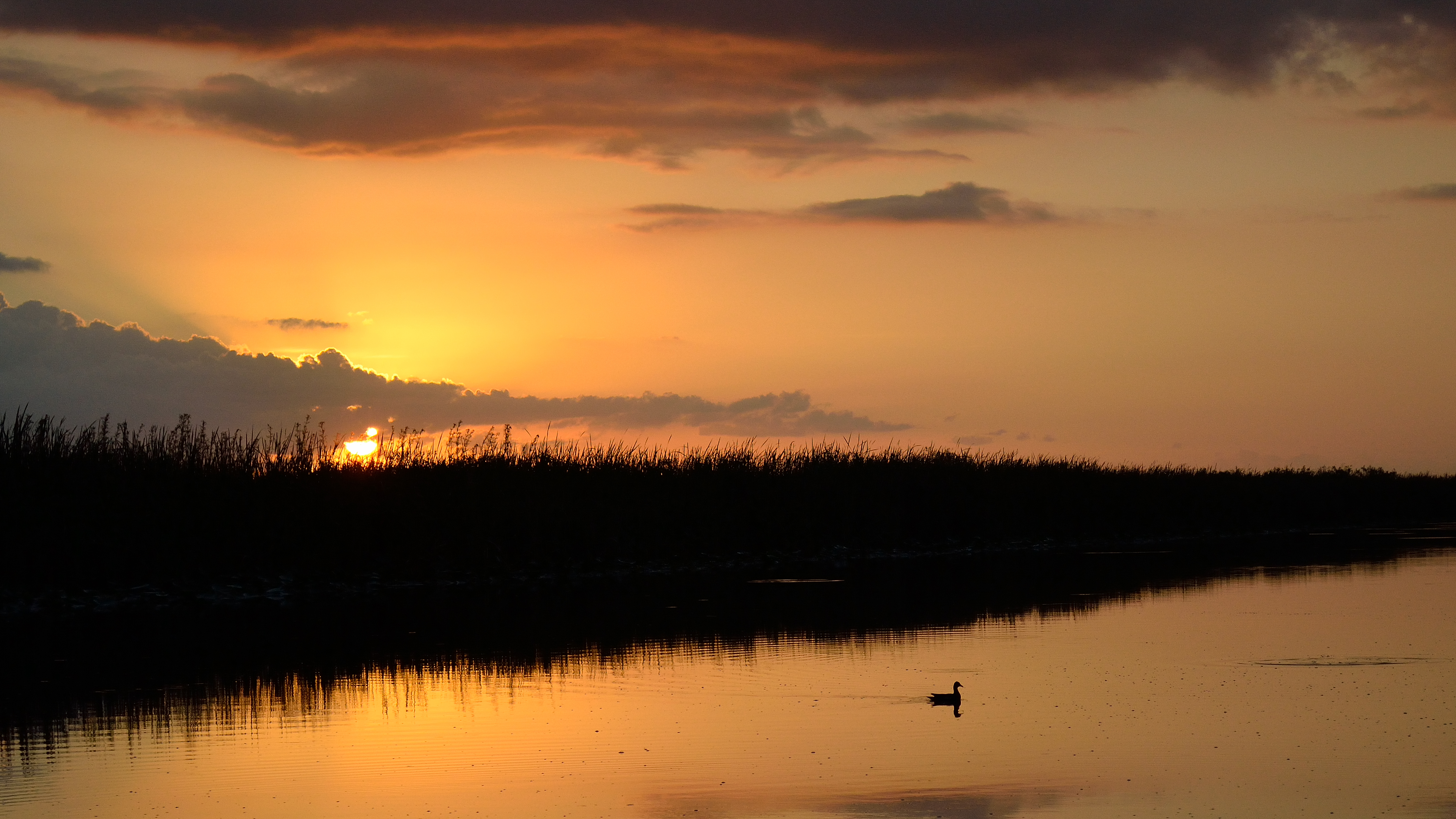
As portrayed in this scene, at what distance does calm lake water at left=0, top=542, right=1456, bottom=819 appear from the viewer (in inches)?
375

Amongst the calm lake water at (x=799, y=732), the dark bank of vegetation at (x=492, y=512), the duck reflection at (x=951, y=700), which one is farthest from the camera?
the dark bank of vegetation at (x=492, y=512)

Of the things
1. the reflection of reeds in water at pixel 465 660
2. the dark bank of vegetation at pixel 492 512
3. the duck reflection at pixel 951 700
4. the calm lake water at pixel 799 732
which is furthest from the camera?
the dark bank of vegetation at pixel 492 512

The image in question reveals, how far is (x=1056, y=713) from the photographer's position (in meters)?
12.4

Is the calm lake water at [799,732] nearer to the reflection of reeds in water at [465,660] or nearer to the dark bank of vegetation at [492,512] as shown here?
the reflection of reeds in water at [465,660]

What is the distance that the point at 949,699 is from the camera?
506 inches

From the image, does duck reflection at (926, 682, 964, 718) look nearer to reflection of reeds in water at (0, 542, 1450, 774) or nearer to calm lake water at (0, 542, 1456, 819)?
calm lake water at (0, 542, 1456, 819)

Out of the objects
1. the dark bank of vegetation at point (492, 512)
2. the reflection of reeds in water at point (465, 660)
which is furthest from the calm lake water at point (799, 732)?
the dark bank of vegetation at point (492, 512)

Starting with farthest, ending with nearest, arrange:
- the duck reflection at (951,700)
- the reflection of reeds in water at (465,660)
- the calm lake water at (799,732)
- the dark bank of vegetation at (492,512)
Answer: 1. the dark bank of vegetation at (492,512)
2. the reflection of reeds in water at (465,660)
3. the duck reflection at (951,700)
4. the calm lake water at (799,732)

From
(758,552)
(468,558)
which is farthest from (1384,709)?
(758,552)

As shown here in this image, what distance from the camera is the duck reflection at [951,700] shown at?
12672 mm

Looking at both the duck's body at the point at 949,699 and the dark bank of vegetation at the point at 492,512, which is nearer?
the duck's body at the point at 949,699

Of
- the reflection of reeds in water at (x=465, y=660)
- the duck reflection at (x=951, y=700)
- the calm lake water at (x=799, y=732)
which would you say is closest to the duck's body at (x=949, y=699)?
the duck reflection at (x=951, y=700)

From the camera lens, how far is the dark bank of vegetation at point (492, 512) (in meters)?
25.1

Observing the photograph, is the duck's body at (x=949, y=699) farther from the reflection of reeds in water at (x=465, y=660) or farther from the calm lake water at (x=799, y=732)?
the reflection of reeds in water at (x=465, y=660)
